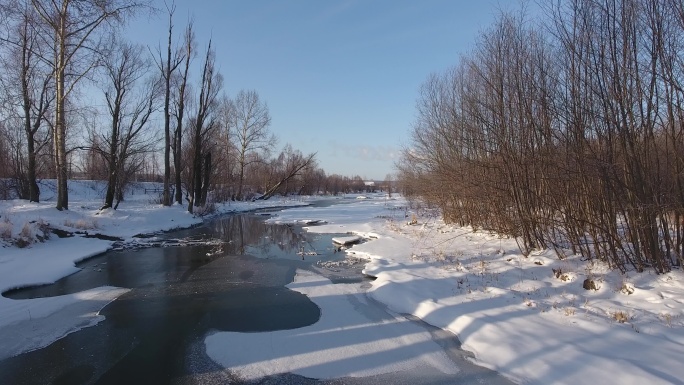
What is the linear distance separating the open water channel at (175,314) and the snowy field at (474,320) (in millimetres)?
258

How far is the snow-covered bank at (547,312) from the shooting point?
4262 mm

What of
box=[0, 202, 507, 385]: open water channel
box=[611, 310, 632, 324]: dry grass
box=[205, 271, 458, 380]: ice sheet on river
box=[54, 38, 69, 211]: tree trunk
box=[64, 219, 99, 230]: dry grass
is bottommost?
box=[205, 271, 458, 380]: ice sheet on river

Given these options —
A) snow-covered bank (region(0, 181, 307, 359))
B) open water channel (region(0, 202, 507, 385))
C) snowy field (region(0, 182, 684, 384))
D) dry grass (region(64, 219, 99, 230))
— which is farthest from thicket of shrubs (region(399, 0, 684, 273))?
dry grass (region(64, 219, 99, 230))

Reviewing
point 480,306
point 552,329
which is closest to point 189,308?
point 480,306

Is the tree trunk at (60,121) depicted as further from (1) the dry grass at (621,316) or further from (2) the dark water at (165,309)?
(1) the dry grass at (621,316)

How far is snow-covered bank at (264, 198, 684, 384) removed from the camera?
168 inches

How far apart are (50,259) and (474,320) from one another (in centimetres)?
1031

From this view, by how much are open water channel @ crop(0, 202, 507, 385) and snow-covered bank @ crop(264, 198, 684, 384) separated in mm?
463

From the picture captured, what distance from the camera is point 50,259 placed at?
10.1 m

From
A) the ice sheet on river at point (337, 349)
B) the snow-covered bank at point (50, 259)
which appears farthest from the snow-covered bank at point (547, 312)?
the snow-covered bank at point (50, 259)

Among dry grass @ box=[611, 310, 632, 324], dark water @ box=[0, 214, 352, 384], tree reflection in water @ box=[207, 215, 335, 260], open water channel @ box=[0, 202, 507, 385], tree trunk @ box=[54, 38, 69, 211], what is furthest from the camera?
tree trunk @ box=[54, 38, 69, 211]

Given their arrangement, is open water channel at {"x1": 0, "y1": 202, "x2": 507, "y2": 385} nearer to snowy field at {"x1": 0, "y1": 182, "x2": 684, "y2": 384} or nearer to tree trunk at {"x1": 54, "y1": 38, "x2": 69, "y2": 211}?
snowy field at {"x1": 0, "y1": 182, "x2": 684, "y2": 384}

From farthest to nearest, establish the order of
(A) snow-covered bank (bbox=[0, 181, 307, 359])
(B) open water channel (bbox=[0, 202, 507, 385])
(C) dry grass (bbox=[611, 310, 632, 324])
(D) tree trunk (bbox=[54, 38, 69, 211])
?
(D) tree trunk (bbox=[54, 38, 69, 211]) < (A) snow-covered bank (bbox=[0, 181, 307, 359]) < (C) dry grass (bbox=[611, 310, 632, 324]) < (B) open water channel (bbox=[0, 202, 507, 385])

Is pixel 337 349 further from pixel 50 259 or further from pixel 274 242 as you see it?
pixel 274 242
